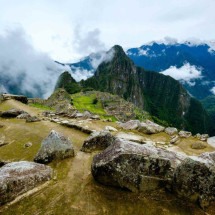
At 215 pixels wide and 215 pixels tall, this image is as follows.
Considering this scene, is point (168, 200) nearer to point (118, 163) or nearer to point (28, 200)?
point (118, 163)

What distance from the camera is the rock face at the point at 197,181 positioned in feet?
37.3

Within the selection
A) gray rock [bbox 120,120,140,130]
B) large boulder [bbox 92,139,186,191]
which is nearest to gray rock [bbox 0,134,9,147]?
large boulder [bbox 92,139,186,191]

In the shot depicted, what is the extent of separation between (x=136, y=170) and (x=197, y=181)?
2720mm

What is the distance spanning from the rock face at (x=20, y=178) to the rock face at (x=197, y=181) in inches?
256

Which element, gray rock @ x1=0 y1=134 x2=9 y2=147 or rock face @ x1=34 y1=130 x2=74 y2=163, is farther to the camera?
gray rock @ x1=0 y1=134 x2=9 y2=147

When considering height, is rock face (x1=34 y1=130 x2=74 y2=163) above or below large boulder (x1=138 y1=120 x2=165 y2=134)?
below

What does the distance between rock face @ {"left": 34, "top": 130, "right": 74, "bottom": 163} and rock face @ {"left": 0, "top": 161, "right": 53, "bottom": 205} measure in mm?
1509

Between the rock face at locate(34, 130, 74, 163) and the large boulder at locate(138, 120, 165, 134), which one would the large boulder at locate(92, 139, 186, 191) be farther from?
the large boulder at locate(138, 120, 165, 134)

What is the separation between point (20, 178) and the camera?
12.3 meters

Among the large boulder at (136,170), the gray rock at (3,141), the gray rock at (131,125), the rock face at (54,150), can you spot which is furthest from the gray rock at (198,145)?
the gray rock at (3,141)

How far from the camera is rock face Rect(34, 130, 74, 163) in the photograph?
15555 mm

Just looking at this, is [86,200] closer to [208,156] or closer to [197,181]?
[197,181]

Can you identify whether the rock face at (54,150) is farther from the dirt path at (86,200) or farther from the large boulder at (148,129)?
the large boulder at (148,129)

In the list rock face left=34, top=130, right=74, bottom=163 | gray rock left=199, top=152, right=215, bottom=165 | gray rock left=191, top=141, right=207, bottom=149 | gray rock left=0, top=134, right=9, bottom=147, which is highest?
gray rock left=191, top=141, right=207, bottom=149
